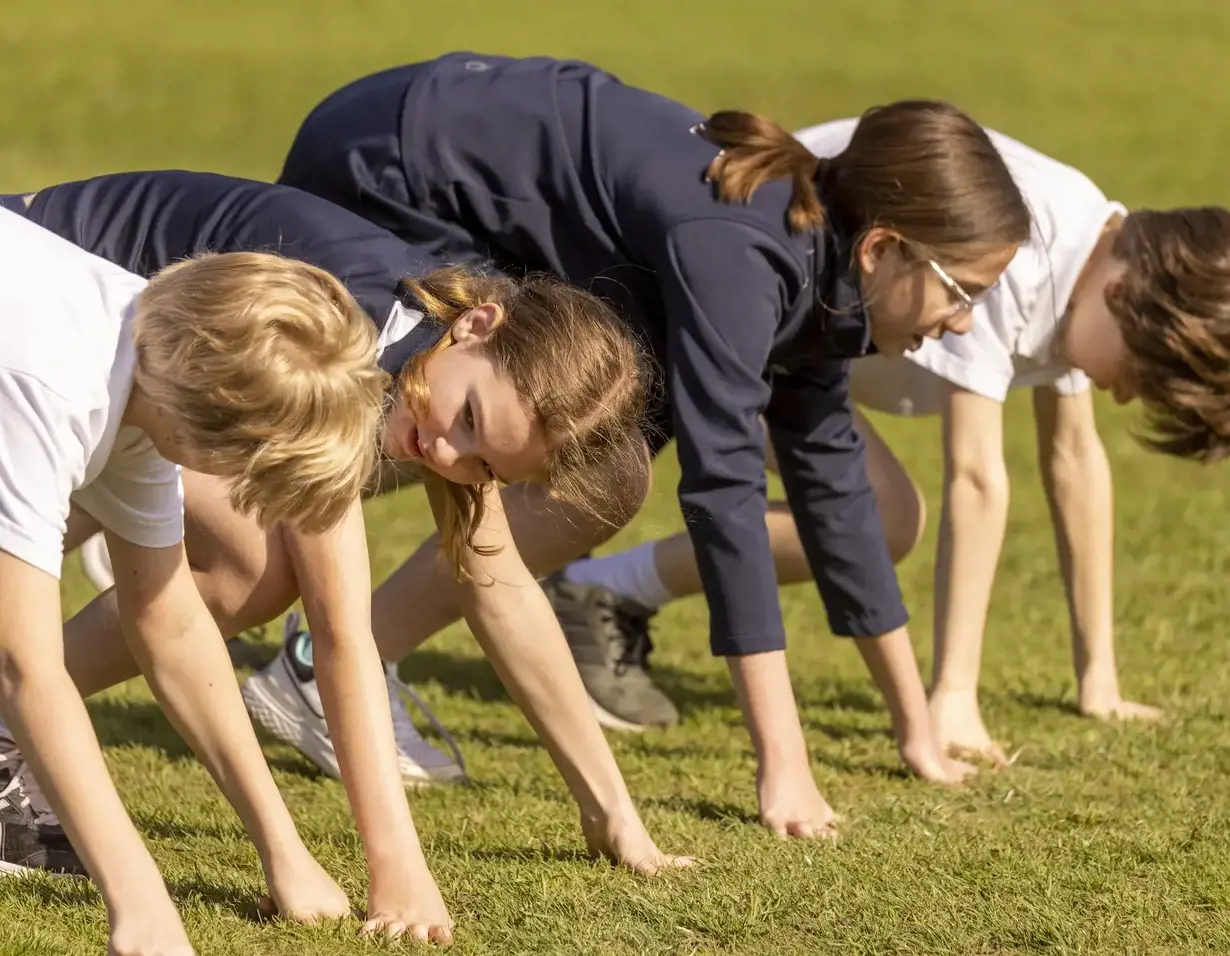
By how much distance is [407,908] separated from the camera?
10.2ft

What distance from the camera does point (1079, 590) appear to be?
5.00 meters

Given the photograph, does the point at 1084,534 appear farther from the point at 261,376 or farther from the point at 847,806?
the point at 261,376

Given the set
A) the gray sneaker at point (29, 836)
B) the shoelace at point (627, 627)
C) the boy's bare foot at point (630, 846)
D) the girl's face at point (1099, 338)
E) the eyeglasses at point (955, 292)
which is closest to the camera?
the gray sneaker at point (29, 836)

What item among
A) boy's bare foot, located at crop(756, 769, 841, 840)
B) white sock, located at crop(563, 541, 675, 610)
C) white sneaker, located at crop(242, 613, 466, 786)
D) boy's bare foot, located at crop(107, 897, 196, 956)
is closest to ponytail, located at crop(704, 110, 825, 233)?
boy's bare foot, located at crop(756, 769, 841, 840)

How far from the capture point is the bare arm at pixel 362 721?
312 cm

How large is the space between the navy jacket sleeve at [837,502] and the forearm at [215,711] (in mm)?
1537

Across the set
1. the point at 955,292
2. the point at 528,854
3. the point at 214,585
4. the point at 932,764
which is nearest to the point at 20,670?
the point at 214,585

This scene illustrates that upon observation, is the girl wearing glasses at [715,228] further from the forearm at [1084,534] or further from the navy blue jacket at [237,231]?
the forearm at [1084,534]

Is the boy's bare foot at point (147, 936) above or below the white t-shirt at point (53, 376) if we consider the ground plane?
below

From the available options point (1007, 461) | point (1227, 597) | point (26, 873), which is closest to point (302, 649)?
point (26, 873)

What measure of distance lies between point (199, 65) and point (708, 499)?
1460cm

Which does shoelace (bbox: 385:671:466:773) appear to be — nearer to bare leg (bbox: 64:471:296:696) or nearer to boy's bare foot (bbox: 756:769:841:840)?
bare leg (bbox: 64:471:296:696)

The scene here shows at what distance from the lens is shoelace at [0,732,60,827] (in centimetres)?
345

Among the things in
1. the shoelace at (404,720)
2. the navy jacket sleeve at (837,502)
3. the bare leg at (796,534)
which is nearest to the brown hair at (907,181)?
the navy jacket sleeve at (837,502)
